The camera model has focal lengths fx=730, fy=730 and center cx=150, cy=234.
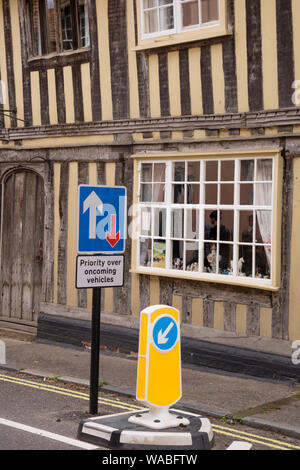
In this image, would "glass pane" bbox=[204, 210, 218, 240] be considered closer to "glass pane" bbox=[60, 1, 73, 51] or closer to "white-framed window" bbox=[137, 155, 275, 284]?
"white-framed window" bbox=[137, 155, 275, 284]

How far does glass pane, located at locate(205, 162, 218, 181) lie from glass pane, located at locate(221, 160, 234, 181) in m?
0.11

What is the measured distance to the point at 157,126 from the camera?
10.2 m

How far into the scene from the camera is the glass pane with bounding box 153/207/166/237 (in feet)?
33.5

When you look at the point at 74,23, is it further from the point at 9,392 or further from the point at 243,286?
the point at 9,392

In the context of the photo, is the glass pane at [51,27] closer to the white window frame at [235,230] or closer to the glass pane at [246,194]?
the white window frame at [235,230]

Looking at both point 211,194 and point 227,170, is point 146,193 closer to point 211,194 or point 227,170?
point 211,194

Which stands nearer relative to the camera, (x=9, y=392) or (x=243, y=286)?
(x=9, y=392)

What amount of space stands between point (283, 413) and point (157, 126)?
452 centimetres

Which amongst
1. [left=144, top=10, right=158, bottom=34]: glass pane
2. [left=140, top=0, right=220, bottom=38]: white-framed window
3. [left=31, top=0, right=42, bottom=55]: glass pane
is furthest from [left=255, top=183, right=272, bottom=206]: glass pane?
[left=31, top=0, right=42, bottom=55]: glass pane

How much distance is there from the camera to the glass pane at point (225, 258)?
9.42 metres

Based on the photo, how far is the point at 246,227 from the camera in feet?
30.4

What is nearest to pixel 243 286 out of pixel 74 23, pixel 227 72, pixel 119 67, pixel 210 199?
pixel 210 199

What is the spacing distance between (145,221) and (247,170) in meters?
1.85

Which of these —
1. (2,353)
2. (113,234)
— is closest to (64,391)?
(113,234)
